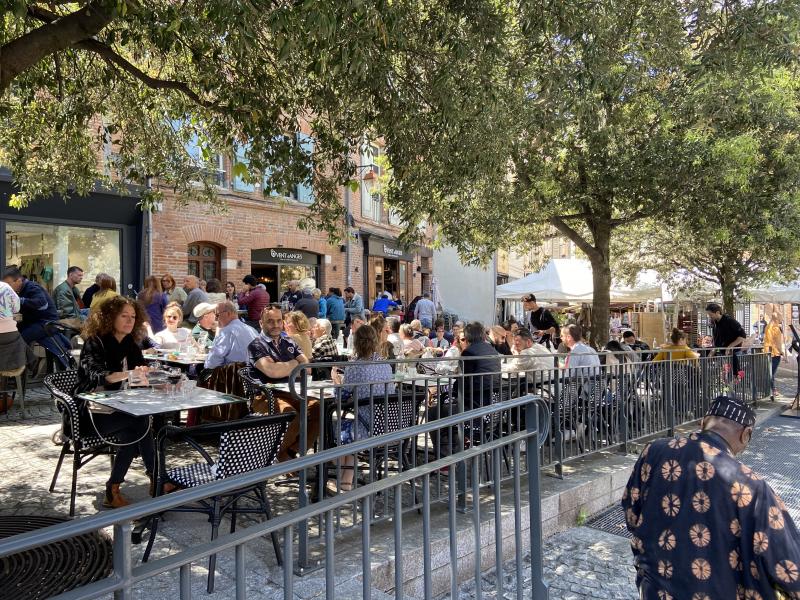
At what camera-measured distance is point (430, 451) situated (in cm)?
530

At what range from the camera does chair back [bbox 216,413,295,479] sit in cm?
348

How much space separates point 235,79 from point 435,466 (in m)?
5.78

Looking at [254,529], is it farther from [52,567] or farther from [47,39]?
[47,39]

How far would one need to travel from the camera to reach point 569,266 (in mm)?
14945

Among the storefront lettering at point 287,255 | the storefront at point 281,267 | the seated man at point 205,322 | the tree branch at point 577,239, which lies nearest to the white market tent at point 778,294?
the tree branch at point 577,239

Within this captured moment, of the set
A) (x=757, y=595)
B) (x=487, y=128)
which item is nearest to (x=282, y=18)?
(x=487, y=128)

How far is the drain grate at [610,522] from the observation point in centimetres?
524

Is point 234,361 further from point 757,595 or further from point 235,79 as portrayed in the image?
point 757,595

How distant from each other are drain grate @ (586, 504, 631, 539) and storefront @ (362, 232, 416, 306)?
14.8m

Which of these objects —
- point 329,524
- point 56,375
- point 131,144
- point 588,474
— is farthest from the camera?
point 131,144

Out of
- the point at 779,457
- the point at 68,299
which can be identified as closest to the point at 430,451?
the point at 779,457

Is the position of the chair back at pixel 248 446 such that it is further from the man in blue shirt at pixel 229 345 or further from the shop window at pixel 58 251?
the shop window at pixel 58 251

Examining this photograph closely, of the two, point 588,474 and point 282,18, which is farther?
point 588,474

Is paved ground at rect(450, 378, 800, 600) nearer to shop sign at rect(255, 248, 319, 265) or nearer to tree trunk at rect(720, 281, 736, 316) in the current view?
tree trunk at rect(720, 281, 736, 316)
